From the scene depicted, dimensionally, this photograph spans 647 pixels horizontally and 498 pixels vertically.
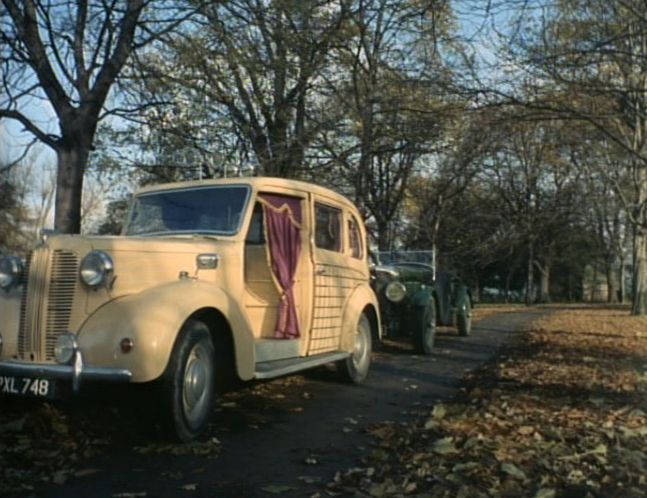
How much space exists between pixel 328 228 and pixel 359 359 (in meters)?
1.78

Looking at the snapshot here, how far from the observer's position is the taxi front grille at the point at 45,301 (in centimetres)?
596

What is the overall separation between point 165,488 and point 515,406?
150 inches

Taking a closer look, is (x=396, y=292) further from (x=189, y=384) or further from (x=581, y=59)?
(x=189, y=384)

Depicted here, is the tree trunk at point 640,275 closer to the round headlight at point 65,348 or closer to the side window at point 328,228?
the side window at point 328,228

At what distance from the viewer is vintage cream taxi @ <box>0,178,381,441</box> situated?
5699mm

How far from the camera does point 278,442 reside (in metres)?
6.31

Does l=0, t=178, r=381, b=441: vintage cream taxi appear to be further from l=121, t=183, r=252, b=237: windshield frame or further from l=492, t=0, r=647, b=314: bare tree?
l=492, t=0, r=647, b=314: bare tree

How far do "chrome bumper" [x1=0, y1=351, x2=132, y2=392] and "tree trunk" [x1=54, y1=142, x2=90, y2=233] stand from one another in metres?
8.54

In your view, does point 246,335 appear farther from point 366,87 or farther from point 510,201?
point 510,201

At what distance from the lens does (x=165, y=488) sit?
16.1 feet

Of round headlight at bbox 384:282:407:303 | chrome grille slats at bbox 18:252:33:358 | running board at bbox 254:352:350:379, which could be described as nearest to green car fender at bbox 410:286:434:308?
round headlight at bbox 384:282:407:303

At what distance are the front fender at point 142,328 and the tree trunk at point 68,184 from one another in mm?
8399

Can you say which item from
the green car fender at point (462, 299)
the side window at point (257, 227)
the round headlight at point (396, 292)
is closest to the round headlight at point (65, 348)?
the side window at point (257, 227)

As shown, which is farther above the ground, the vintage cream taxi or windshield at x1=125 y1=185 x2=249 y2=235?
windshield at x1=125 y1=185 x2=249 y2=235
